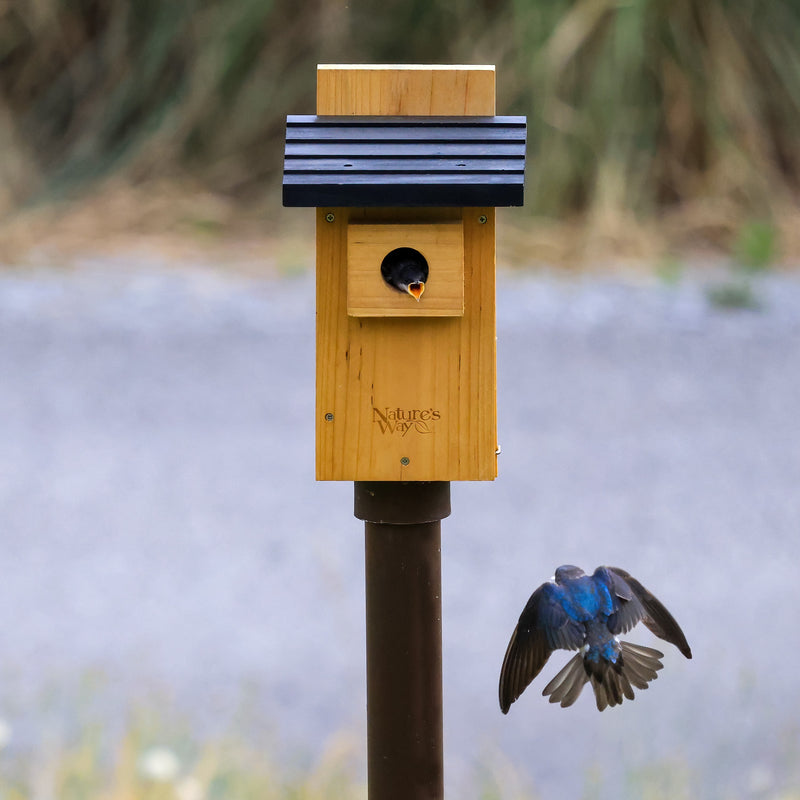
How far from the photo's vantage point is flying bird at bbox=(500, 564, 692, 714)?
1592 millimetres

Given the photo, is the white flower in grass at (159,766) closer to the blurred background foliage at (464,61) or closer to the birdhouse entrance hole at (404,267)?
the birdhouse entrance hole at (404,267)

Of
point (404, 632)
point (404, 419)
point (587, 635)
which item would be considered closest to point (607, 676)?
point (587, 635)

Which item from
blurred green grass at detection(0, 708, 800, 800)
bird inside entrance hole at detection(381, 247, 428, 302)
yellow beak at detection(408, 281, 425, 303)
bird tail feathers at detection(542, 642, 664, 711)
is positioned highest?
bird inside entrance hole at detection(381, 247, 428, 302)

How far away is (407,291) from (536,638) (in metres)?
0.43

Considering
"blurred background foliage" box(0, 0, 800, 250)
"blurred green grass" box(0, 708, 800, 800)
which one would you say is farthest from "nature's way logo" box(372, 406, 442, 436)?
"blurred background foliage" box(0, 0, 800, 250)

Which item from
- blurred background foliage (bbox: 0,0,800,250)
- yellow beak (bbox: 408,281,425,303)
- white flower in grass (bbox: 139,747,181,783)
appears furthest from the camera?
blurred background foliage (bbox: 0,0,800,250)

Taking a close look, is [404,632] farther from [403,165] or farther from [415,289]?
[403,165]

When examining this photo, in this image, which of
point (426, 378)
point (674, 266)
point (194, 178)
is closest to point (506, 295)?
point (674, 266)

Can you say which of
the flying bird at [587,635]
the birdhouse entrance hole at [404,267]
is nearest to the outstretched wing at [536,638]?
the flying bird at [587,635]

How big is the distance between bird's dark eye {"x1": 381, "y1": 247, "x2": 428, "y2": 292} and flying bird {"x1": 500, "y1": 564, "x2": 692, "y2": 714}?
1.25 ft

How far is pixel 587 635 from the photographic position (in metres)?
1.60

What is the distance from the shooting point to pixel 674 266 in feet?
20.0

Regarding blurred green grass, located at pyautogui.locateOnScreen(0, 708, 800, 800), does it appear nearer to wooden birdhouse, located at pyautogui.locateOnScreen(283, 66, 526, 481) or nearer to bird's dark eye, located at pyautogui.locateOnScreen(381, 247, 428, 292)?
wooden birdhouse, located at pyautogui.locateOnScreen(283, 66, 526, 481)

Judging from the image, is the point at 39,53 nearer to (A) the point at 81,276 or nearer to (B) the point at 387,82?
(A) the point at 81,276
